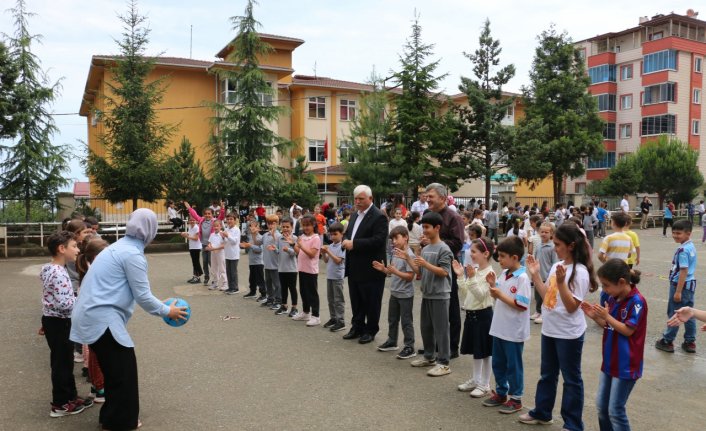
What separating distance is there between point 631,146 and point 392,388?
5548 centimetres

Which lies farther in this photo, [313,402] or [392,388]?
[392,388]

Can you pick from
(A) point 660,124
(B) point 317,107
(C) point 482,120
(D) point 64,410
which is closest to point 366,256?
(D) point 64,410

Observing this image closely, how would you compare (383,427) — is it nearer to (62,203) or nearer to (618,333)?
(618,333)

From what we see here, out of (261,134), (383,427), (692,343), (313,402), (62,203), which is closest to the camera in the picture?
(383,427)

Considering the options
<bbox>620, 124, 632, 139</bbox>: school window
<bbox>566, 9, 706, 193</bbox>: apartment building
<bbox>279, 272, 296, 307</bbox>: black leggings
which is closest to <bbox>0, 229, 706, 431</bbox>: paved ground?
<bbox>279, 272, 296, 307</bbox>: black leggings

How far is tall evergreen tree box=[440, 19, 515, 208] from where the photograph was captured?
102 feet

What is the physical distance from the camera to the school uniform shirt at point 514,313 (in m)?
5.11

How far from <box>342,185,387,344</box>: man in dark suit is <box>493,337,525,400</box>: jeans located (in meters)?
2.54

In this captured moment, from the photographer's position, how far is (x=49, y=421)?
506cm

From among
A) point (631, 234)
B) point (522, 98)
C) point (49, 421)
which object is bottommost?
point (49, 421)

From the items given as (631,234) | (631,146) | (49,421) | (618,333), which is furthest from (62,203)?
(631,146)

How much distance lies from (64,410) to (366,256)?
3.97 meters

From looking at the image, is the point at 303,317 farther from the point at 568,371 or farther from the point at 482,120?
the point at 482,120

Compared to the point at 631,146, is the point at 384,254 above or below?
below
